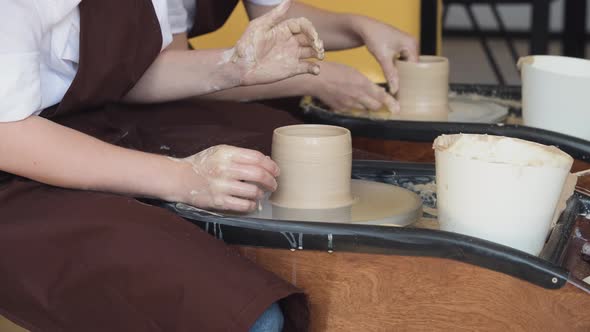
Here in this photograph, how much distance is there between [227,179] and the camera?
1.35 m

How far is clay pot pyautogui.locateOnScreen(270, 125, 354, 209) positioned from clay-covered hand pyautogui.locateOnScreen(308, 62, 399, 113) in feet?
1.99

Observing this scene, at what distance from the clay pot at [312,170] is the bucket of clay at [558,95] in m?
0.58

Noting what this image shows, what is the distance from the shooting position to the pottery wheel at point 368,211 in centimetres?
138

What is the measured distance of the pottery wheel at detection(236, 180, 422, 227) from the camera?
138cm

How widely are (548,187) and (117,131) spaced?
80cm

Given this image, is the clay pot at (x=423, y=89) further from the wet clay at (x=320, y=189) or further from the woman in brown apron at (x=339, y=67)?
the wet clay at (x=320, y=189)

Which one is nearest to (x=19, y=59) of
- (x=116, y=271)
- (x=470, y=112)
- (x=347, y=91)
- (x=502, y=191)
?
(x=116, y=271)

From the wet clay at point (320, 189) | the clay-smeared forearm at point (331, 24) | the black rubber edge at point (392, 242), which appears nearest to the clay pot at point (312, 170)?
the wet clay at point (320, 189)

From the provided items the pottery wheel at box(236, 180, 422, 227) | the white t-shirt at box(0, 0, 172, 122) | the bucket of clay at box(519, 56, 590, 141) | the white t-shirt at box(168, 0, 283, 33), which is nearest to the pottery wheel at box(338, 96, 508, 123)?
the bucket of clay at box(519, 56, 590, 141)

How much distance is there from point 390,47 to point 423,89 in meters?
0.14

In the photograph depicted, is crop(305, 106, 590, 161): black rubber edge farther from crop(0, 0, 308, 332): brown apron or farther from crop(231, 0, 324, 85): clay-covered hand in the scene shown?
crop(0, 0, 308, 332): brown apron

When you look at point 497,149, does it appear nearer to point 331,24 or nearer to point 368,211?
point 368,211

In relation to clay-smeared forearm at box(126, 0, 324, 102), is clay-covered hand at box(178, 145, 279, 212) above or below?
below

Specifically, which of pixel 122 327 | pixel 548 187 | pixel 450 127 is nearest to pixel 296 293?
pixel 122 327
